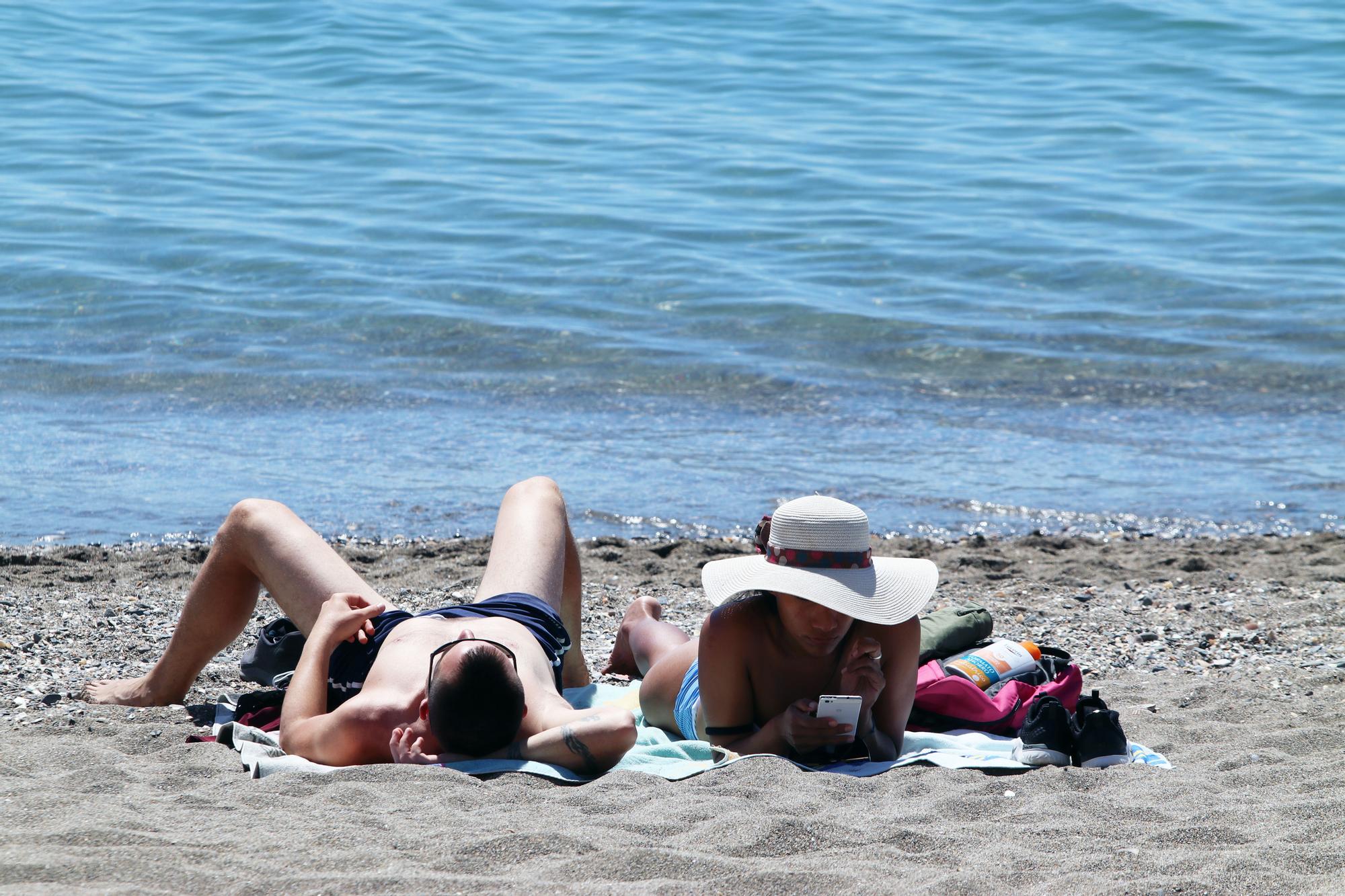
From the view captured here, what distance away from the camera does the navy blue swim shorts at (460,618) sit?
175 inches

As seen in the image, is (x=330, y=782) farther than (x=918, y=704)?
No

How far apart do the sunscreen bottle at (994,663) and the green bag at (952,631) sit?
0.17ft

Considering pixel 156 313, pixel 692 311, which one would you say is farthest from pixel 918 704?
pixel 156 313

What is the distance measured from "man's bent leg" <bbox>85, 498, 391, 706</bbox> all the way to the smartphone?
1590 mm

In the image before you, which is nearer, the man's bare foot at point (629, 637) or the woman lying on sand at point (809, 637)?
the woman lying on sand at point (809, 637)

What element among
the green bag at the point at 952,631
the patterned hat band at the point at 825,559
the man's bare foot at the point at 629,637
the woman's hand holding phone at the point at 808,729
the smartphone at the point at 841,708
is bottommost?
the man's bare foot at the point at 629,637

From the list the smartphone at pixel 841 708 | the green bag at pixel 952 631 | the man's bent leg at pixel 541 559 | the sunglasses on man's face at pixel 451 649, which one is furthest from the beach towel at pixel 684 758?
the man's bent leg at pixel 541 559

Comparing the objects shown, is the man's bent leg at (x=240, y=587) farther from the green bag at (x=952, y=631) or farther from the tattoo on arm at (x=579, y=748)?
the green bag at (x=952, y=631)

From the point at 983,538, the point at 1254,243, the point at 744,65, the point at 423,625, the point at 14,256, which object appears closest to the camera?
the point at 423,625

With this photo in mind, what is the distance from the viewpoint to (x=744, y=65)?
931 inches

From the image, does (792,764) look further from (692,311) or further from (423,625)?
(692,311)

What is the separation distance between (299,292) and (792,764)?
34.7 feet

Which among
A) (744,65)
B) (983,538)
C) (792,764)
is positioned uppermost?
(744,65)

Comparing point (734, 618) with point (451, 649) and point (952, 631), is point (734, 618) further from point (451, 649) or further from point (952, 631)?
point (952, 631)
